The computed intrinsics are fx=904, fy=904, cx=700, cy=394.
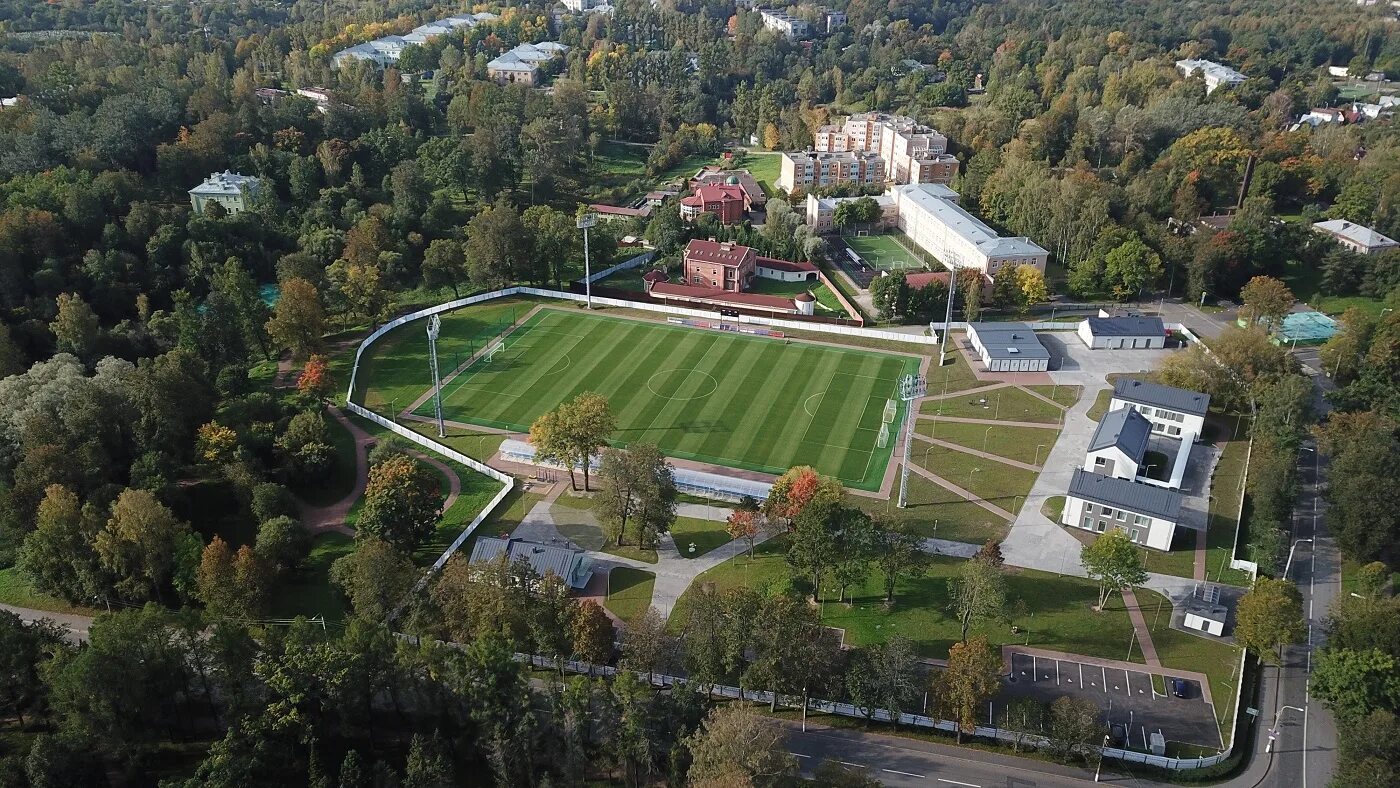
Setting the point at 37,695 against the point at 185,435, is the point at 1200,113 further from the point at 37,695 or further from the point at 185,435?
the point at 37,695

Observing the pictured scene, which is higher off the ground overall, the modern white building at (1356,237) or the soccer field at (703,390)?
the modern white building at (1356,237)

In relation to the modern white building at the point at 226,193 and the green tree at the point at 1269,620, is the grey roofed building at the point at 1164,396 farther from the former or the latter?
the modern white building at the point at 226,193

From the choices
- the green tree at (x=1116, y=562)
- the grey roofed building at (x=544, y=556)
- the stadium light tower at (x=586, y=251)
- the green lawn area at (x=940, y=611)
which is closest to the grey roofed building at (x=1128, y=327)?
the green lawn area at (x=940, y=611)

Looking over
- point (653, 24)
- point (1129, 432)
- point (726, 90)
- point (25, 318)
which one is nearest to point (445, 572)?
point (1129, 432)

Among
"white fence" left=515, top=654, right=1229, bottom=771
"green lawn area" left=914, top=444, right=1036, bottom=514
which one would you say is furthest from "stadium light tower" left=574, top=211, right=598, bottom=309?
"white fence" left=515, top=654, right=1229, bottom=771

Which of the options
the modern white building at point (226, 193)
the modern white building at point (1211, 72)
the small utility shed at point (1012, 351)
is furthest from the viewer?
the modern white building at point (1211, 72)

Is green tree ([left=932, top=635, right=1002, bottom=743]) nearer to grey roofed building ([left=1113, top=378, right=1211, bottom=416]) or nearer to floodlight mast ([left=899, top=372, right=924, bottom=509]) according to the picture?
floodlight mast ([left=899, top=372, right=924, bottom=509])

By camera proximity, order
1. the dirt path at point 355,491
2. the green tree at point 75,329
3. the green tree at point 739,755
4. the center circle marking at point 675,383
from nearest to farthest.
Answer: the green tree at point 739,755
the dirt path at point 355,491
the green tree at point 75,329
the center circle marking at point 675,383

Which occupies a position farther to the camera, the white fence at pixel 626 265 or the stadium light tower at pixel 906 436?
the white fence at pixel 626 265
